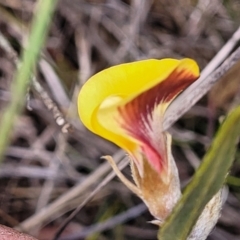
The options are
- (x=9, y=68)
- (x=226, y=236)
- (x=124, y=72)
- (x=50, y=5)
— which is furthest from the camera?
(x=9, y=68)

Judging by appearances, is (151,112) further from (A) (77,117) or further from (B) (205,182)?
(A) (77,117)

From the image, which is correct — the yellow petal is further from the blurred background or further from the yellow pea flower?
the blurred background

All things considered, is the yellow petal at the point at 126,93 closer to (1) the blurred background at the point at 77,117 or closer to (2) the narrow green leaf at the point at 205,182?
(2) the narrow green leaf at the point at 205,182

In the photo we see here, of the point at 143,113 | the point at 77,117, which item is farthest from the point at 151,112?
the point at 77,117

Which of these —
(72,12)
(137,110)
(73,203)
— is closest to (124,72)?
(137,110)

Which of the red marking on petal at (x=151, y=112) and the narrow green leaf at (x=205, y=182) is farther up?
the red marking on petal at (x=151, y=112)

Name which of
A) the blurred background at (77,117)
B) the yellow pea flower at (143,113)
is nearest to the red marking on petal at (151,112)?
the yellow pea flower at (143,113)

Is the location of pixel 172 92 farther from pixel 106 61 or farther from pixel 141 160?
pixel 106 61
